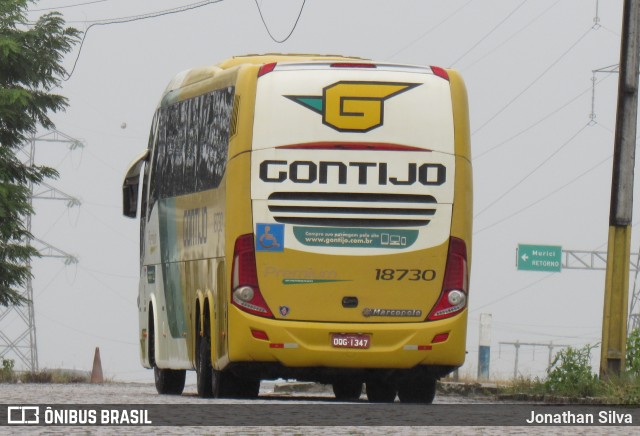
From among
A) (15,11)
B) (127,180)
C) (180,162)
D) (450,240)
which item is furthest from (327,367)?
(15,11)

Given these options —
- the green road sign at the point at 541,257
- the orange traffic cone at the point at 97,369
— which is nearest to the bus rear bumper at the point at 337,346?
the orange traffic cone at the point at 97,369

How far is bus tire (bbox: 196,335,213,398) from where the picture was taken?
20156 millimetres

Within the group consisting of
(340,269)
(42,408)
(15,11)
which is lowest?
(42,408)

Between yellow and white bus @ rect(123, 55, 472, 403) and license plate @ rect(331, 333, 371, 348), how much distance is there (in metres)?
0.01

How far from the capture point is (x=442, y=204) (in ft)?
61.9

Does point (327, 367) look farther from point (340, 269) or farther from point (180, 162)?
point (180, 162)

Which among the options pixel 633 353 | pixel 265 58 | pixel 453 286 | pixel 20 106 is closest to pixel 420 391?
pixel 453 286

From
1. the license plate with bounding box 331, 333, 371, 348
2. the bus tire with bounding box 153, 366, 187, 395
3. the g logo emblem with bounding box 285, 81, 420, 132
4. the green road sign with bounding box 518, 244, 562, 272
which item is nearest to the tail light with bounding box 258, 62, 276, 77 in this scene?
the g logo emblem with bounding box 285, 81, 420, 132

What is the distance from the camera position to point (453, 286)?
18906 mm

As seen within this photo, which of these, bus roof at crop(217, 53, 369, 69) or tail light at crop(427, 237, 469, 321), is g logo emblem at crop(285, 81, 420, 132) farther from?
bus roof at crop(217, 53, 369, 69)

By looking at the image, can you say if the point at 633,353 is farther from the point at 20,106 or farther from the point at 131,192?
the point at 20,106

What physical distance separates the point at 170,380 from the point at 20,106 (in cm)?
1995

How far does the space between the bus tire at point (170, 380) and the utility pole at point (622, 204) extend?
5.96 meters

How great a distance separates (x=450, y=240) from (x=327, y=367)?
6.19ft
